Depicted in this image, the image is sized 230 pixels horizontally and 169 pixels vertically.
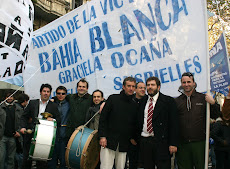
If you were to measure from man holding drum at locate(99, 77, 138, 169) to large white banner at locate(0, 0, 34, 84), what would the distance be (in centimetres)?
158

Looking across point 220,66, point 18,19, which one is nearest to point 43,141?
point 18,19

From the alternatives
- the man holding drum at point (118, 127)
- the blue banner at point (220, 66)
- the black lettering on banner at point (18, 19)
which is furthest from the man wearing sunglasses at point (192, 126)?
the black lettering on banner at point (18, 19)

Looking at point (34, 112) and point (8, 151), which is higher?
point (34, 112)

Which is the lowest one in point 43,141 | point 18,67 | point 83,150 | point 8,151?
point 8,151

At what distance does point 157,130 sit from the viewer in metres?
4.09

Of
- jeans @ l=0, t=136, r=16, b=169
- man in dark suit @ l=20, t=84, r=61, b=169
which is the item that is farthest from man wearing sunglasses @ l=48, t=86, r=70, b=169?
jeans @ l=0, t=136, r=16, b=169

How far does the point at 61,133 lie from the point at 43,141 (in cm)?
72

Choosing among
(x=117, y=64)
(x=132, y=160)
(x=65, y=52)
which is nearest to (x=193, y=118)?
(x=132, y=160)

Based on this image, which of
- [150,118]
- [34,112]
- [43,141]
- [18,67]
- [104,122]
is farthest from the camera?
[34,112]

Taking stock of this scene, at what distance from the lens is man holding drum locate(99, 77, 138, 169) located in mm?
4492

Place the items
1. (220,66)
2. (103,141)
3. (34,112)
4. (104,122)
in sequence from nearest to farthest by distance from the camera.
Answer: (103,141), (104,122), (220,66), (34,112)

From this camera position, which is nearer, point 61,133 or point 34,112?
point 34,112

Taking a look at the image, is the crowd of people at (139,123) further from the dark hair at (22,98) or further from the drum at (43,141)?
the dark hair at (22,98)

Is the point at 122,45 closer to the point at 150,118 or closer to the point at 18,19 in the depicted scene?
the point at 150,118
